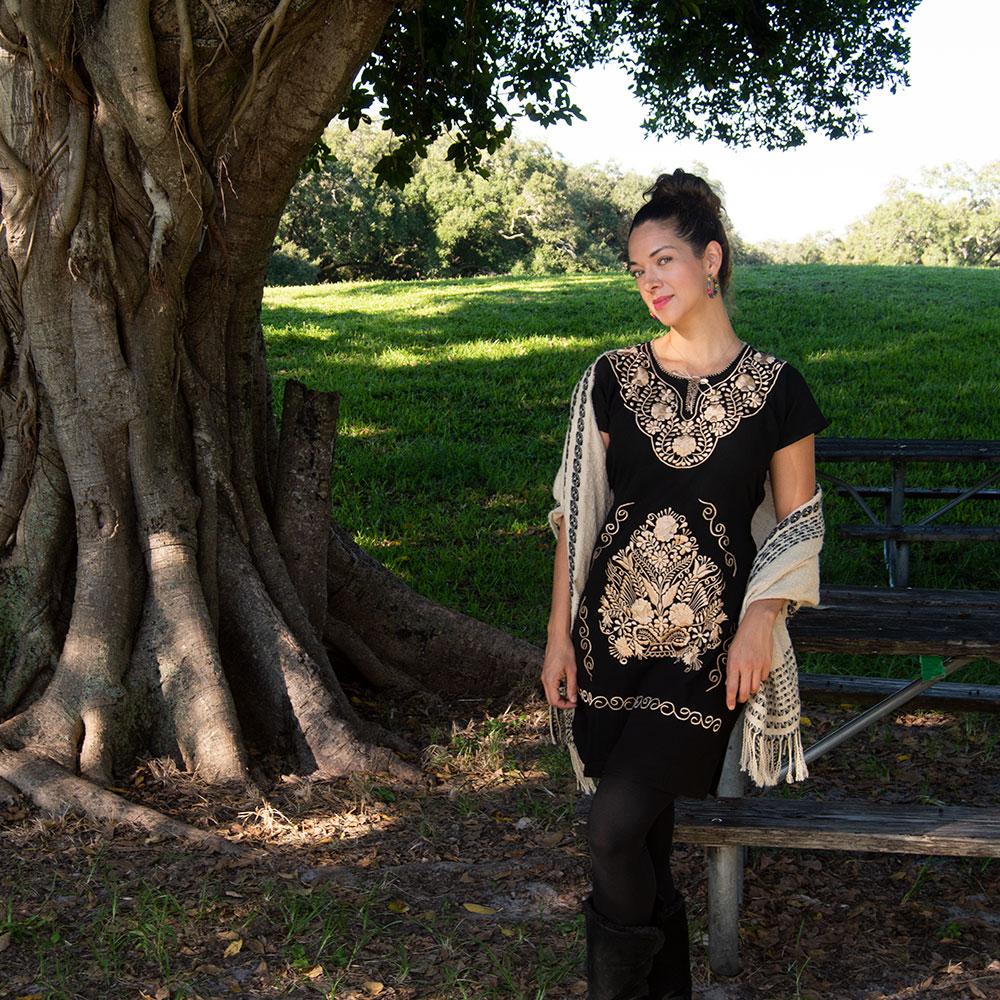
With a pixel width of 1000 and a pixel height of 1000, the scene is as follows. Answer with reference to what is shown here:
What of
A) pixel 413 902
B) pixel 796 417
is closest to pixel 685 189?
pixel 796 417

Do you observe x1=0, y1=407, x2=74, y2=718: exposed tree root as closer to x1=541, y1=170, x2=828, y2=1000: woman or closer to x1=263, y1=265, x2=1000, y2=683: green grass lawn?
x1=541, y1=170, x2=828, y2=1000: woman

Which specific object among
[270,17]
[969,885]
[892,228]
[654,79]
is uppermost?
[892,228]

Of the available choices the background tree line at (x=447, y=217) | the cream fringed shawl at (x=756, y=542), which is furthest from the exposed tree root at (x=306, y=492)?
the background tree line at (x=447, y=217)

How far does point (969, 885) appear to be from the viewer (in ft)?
13.3

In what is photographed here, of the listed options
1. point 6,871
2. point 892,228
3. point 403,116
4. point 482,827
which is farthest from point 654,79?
point 892,228

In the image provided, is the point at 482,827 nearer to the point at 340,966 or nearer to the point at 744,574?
the point at 340,966

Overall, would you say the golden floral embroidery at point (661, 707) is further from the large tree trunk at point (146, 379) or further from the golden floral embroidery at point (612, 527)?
the large tree trunk at point (146, 379)

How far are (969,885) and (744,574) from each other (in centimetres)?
191

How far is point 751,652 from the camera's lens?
8.95ft

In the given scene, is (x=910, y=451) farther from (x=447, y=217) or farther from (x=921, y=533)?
(x=447, y=217)

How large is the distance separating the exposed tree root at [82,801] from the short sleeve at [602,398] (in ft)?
6.56

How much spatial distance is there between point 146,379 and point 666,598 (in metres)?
2.63

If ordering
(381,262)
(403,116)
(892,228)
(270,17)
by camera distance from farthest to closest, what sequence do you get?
(892,228)
(381,262)
(403,116)
(270,17)

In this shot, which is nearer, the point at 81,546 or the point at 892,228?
the point at 81,546
